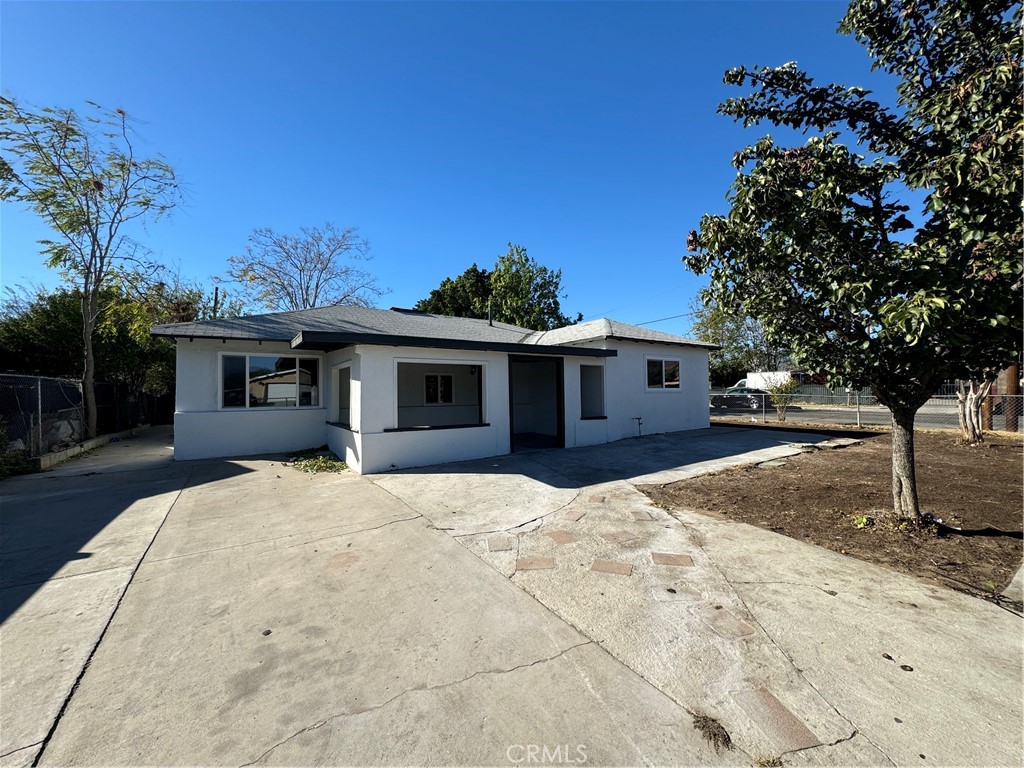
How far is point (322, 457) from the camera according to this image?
30.4ft

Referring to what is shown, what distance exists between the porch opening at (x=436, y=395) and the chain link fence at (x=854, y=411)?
1019cm

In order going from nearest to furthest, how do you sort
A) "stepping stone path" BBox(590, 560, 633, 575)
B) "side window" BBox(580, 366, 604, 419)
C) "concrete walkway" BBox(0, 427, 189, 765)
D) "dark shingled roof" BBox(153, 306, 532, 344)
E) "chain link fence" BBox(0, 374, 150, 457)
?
"concrete walkway" BBox(0, 427, 189, 765) → "stepping stone path" BBox(590, 560, 633, 575) → "chain link fence" BBox(0, 374, 150, 457) → "dark shingled roof" BBox(153, 306, 532, 344) → "side window" BBox(580, 366, 604, 419)

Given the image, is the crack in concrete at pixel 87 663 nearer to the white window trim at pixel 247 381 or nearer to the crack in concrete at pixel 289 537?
the crack in concrete at pixel 289 537

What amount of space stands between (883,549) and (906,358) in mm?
1896

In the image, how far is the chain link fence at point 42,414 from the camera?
342 inches

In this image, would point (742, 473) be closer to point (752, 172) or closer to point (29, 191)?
point (752, 172)

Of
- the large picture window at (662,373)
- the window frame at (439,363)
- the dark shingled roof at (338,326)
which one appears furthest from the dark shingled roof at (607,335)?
the window frame at (439,363)

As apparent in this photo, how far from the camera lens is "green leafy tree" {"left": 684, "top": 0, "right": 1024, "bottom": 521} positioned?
10.6ft

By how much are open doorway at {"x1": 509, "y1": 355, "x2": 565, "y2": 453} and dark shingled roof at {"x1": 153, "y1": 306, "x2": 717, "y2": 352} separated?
3.10ft

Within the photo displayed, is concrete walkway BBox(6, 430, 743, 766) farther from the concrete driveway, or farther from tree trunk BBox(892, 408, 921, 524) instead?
tree trunk BBox(892, 408, 921, 524)

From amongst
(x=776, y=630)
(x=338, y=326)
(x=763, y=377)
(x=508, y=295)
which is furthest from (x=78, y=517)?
(x=763, y=377)

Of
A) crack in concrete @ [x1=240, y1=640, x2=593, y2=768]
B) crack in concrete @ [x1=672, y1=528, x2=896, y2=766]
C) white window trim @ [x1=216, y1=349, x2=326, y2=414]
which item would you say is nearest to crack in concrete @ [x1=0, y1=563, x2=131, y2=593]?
crack in concrete @ [x1=240, y1=640, x2=593, y2=768]

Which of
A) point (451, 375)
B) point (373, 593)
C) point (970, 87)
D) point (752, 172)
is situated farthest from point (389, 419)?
point (970, 87)

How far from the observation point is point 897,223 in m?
4.21
